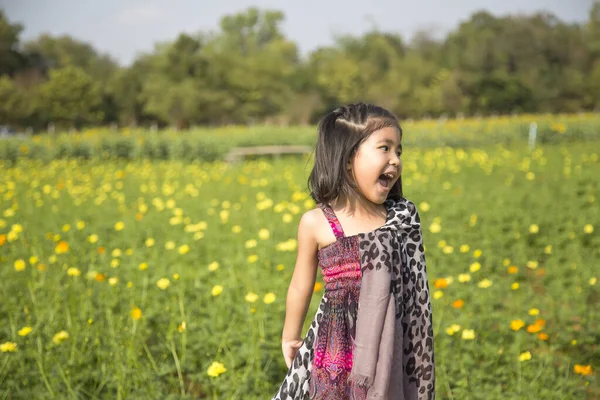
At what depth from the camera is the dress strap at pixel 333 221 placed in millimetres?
1460

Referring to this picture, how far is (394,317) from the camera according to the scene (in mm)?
1365

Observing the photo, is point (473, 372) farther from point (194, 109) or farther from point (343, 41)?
point (343, 41)

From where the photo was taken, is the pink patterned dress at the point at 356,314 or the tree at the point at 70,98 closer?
the pink patterned dress at the point at 356,314

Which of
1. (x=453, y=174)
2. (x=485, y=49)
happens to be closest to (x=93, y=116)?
(x=485, y=49)

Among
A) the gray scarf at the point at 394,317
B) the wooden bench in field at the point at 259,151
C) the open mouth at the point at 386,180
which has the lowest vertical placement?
the wooden bench in field at the point at 259,151

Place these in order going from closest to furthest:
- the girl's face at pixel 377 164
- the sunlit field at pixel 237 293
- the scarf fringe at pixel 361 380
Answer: the scarf fringe at pixel 361 380
the girl's face at pixel 377 164
the sunlit field at pixel 237 293

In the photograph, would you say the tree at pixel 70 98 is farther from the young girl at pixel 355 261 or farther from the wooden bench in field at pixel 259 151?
the young girl at pixel 355 261

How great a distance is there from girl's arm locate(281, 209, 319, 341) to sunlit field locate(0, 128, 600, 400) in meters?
0.48

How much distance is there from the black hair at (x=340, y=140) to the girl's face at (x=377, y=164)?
0.8 inches

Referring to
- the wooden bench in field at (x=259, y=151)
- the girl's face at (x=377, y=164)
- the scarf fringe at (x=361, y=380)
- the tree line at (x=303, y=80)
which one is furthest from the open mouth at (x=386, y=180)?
the tree line at (x=303, y=80)

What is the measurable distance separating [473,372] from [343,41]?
53653 mm

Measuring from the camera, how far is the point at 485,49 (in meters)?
44.9

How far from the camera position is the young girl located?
4.66ft

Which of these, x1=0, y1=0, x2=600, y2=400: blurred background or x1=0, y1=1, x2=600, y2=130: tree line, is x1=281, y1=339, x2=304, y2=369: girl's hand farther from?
x1=0, y1=1, x2=600, y2=130: tree line
